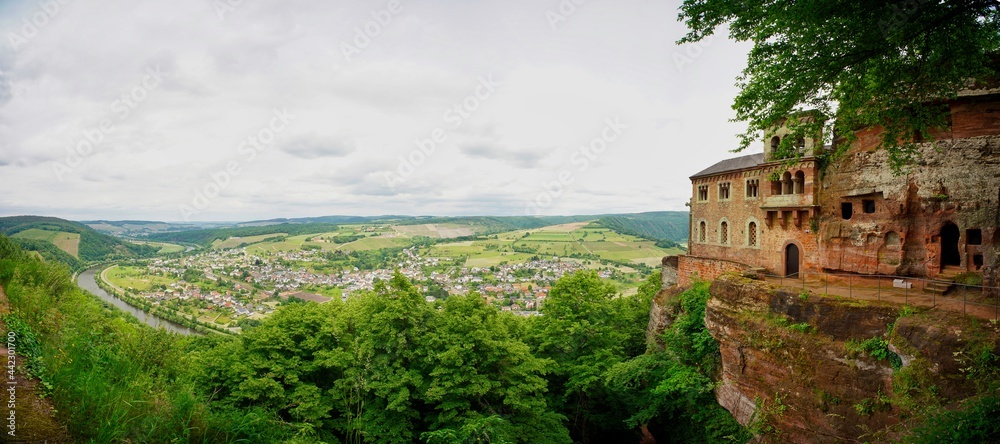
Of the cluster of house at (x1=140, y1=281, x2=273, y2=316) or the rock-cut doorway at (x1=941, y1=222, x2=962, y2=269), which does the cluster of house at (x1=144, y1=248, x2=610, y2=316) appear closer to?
the cluster of house at (x1=140, y1=281, x2=273, y2=316)

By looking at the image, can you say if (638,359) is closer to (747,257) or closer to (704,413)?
(704,413)

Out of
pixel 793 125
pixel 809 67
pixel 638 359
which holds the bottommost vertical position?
pixel 638 359

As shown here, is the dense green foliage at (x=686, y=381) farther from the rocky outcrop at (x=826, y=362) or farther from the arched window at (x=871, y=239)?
the arched window at (x=871, y=239)

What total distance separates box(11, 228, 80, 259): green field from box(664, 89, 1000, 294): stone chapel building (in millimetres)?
145231

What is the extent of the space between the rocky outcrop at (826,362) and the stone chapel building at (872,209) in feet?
14.0

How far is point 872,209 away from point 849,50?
12.7 meters

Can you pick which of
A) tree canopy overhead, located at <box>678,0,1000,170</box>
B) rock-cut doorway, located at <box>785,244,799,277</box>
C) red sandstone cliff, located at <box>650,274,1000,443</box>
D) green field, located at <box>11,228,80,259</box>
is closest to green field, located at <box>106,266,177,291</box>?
green field, located at <box>11,228,80,259</box>

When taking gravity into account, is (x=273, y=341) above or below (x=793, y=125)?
below

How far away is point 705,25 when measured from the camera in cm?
875

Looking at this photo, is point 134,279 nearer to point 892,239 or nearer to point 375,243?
point 375,243

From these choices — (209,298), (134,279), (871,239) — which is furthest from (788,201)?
(134,279)

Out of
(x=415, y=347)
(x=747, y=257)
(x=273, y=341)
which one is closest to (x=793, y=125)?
(x=415, y=347)

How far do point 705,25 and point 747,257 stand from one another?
18.8m

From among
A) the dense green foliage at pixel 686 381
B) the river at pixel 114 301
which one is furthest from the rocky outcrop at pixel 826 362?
the river at pixel 114 301
